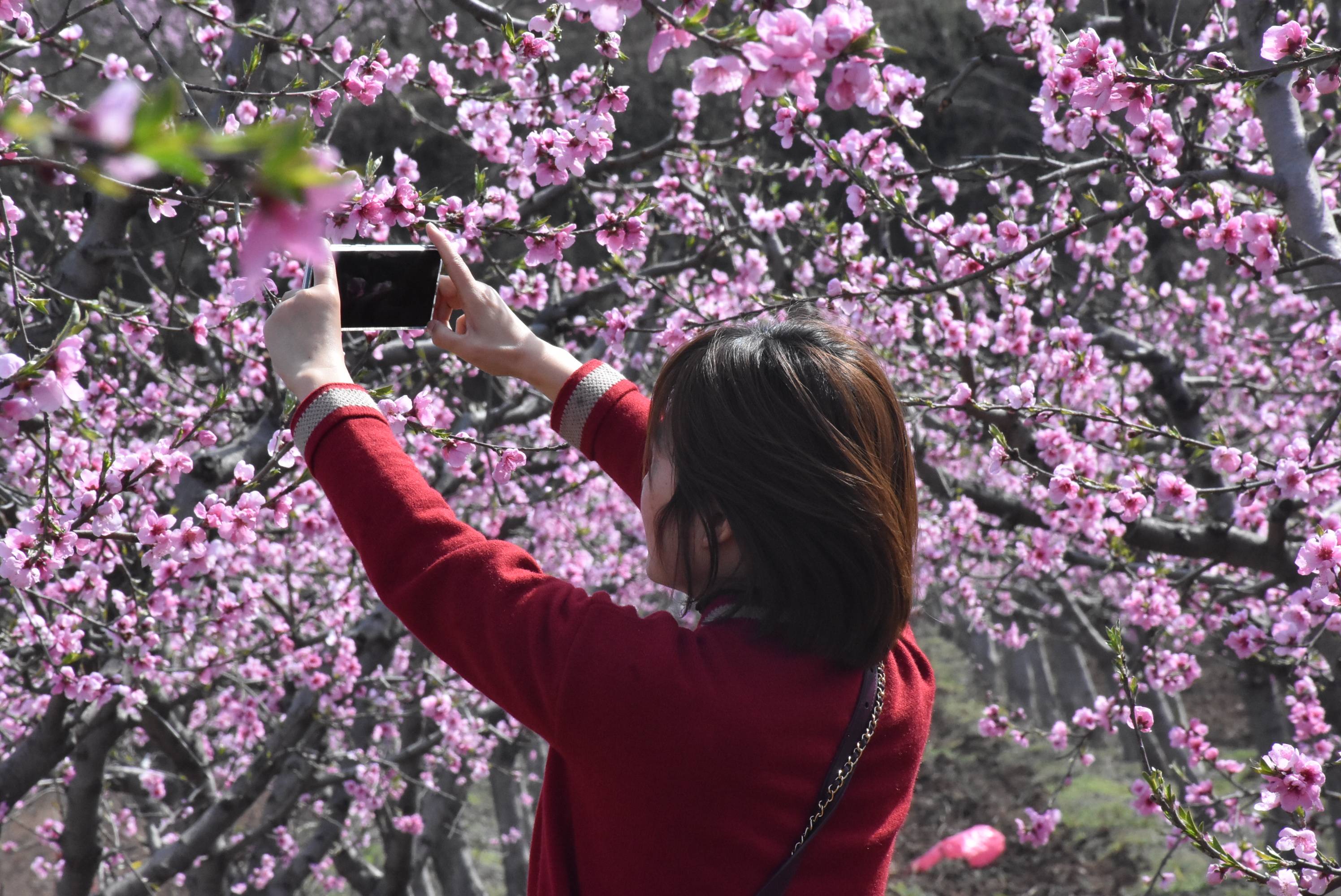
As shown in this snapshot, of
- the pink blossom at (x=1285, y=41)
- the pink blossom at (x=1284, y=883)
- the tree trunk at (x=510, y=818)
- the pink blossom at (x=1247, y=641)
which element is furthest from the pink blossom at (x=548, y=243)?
the tree trunk at (x=510, y=818)

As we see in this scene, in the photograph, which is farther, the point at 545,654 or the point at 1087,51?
the point at 1087,51

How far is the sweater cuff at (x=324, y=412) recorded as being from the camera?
4.36ft

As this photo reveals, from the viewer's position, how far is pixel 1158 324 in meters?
7.02

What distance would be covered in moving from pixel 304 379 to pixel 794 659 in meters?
0.74

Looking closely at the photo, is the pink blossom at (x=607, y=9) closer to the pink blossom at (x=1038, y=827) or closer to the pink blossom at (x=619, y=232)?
the pink blossom at (x=619, y=232)

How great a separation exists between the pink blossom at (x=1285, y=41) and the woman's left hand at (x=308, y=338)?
1.99 m

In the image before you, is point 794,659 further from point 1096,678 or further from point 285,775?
point 1096,678

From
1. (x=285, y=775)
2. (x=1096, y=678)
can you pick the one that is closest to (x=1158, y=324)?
(x=285, y=775)

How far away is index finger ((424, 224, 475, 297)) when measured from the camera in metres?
1.71

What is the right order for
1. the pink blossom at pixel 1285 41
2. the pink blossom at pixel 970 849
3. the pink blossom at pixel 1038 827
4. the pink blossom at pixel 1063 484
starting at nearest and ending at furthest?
the pink blossom at pixel 1285 41 < the pink blossom at pixel 1063 484 < the pink blossom at pixel 1038 827 < the pink blossom at pixel 970 849

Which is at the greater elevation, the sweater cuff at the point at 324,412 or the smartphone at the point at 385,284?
the smartphone at the point at 385,284

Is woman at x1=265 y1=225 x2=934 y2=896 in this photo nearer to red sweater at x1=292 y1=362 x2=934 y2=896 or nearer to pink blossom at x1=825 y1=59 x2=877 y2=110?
red sweater at x1=292 y1=362 x2=934 y2=896

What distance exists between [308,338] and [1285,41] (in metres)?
2.10

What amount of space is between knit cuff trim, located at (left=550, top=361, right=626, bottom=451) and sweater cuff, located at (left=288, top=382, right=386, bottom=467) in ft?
1.83
